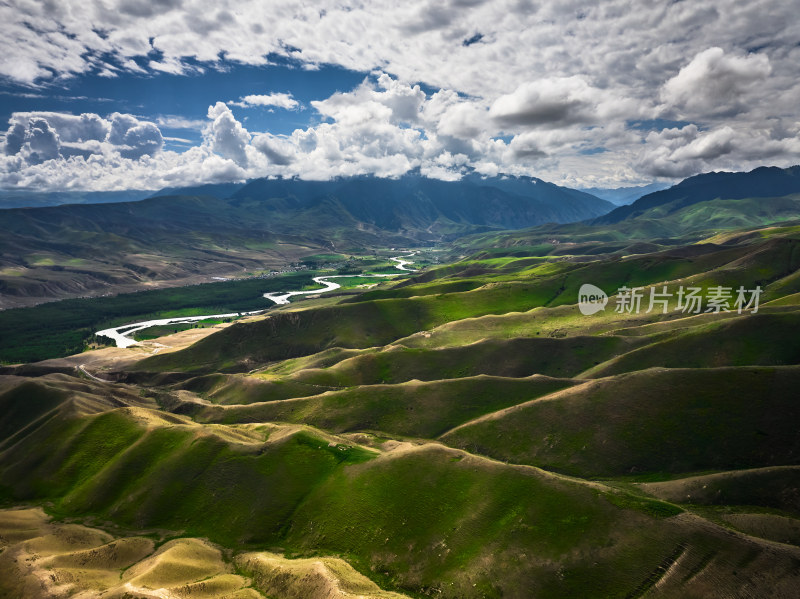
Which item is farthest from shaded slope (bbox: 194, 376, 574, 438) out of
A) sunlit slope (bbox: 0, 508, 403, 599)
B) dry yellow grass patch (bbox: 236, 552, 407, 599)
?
dry yellow grass patch (bbox: 236, 552, 407, 599)

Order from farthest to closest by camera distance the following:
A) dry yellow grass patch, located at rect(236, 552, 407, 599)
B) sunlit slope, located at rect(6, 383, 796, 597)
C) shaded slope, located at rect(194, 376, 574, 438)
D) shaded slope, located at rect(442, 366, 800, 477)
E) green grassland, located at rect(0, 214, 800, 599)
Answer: shaded slope, located at rect(194, 376, 574, 438) → shaded slope, located at rect(442, 366, 800, 477) → green grassland, located at rect(0, 214, 800, 599) → sunlit slope, located at rect(6, 383, 796, 597) → dry yellow grass patch, located at rect(236, 552, 407, 599)

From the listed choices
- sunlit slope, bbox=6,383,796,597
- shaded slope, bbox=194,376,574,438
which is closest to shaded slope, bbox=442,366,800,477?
shaded slope, bbox=194,376,574,438

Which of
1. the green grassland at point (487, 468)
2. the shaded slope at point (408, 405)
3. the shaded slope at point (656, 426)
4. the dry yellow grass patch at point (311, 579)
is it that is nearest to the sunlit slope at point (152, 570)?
the dry yellow grass patch at point (311, 579)

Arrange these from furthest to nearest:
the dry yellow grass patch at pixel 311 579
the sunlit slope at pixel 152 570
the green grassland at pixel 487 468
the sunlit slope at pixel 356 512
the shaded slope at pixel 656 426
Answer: the shaded slope at pixel 656 426 → the green grassland at pixel 487 468 → the sunlit slope at pixel 152 570 → the sunlit slope at pixel 356 512 → the dry yellow grass patch at pixel 311 579

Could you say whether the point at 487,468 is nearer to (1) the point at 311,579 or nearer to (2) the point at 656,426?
(1) the point at 311,579

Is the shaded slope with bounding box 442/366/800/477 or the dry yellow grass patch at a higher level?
the shaded slope with bounding box 442/366/800/477

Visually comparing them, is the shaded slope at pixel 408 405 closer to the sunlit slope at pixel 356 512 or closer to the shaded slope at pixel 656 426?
the shaded slope at pixel 656 426

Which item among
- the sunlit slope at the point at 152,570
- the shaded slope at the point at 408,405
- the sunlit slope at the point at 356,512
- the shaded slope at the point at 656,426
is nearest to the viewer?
the sunlit slope at the point at 356,512

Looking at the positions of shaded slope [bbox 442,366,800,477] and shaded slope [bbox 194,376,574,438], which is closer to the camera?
shaded slope [bbox 442,366,800,477]

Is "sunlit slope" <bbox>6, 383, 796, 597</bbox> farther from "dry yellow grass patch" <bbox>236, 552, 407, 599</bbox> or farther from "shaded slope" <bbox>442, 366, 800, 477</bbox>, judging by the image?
"shaded slope" <bbox>442, 366, 800, 477</bbox>

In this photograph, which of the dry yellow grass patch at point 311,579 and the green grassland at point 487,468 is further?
the green grassland at point 487,468

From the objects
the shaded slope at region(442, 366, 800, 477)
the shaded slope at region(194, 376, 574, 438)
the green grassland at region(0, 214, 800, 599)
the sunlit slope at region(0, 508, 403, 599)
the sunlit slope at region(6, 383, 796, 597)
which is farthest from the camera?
the shaded slope at region(194, 376, 574, 438)

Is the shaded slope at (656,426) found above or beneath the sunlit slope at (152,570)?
above
